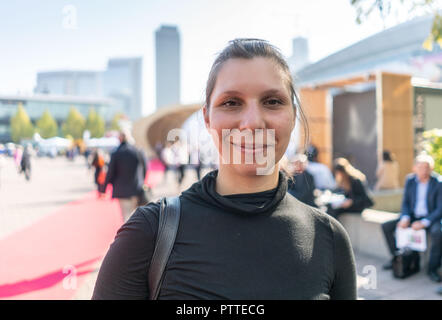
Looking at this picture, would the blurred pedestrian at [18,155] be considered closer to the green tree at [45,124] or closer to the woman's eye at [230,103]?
the green tree at [45,124]

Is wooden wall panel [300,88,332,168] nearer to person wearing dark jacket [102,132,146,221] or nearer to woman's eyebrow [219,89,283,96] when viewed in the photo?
person wearing dark jacket [102,132,146,221]

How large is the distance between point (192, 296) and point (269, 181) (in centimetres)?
35

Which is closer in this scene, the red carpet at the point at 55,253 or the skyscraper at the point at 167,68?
the red carpet at the point at 55,253

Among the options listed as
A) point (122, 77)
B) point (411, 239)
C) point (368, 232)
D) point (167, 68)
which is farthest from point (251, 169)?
point (122, 77)

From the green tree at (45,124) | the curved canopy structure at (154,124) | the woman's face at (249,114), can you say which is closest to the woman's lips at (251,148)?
the woman's face at (249,114)

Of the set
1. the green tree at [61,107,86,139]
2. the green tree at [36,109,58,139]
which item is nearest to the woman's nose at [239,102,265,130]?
the green tree at [36,109,58,139]

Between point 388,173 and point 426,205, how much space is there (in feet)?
12.1

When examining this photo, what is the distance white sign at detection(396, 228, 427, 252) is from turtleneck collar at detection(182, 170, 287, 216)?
4710 millimetres

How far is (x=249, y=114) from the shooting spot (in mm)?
957

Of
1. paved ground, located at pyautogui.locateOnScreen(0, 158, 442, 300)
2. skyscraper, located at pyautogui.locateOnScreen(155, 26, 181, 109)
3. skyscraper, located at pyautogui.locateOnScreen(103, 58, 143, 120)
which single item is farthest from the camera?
skyscraper, located at pyautogui.locateOnScreen(103, 58, 143, 120)

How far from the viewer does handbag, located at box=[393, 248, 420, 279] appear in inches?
197

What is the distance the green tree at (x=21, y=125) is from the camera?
707cm
